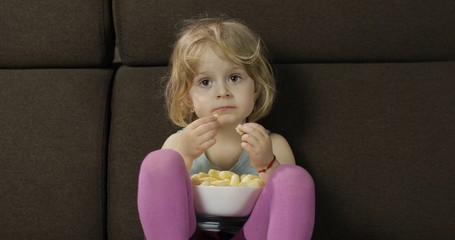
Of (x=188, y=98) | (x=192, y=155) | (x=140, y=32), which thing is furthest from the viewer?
(x=140, y=32)

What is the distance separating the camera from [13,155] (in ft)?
4.42

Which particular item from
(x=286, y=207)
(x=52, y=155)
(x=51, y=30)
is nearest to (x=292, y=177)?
(x=286, y=207)

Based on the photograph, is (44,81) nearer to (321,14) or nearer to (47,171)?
(47,171)

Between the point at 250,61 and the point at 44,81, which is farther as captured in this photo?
the point at 44,81

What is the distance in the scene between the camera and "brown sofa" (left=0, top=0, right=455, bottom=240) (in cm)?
132

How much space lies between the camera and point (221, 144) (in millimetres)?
1294

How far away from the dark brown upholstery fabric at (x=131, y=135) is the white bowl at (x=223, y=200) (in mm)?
329

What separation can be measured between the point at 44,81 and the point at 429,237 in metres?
0.99

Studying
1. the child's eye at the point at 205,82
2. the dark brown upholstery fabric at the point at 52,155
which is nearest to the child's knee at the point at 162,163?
the child's eye at the point at 205,82

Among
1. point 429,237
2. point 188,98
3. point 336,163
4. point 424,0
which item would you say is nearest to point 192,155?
point 188,98

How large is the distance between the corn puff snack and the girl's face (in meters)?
0.13

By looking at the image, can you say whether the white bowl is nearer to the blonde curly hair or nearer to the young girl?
the young girl

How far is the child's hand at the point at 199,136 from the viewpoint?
1143mm

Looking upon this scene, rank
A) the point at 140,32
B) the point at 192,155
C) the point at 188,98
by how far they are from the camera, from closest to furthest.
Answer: the point at 192,155 → the point at 188,98 → the point at 140,32
